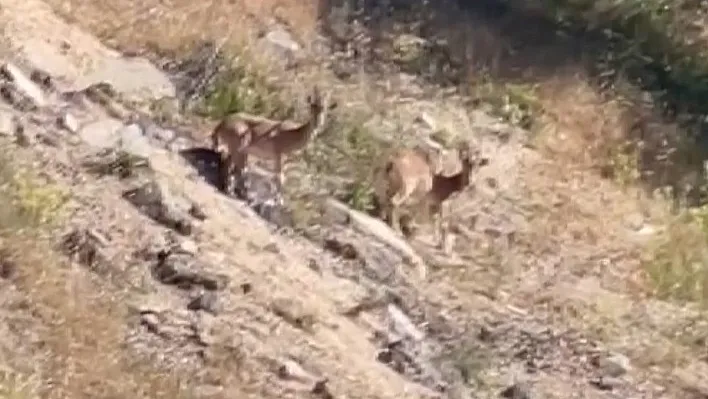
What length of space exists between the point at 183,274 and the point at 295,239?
141 centimetres

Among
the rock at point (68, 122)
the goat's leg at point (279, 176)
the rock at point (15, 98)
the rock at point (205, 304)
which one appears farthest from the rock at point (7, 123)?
the rock at point (205, 304)

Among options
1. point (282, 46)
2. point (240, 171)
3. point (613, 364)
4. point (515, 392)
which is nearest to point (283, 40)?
point (282, 46)

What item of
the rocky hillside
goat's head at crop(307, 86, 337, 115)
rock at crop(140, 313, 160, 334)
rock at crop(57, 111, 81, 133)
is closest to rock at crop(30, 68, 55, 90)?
the rocky hillside

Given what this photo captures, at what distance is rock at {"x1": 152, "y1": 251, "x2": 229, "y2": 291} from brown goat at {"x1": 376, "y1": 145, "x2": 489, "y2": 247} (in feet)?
7.33

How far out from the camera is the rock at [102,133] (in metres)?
→ 10.5

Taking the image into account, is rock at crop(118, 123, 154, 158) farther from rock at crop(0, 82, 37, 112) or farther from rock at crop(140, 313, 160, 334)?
rock at crop(140, 313, 160, 334)

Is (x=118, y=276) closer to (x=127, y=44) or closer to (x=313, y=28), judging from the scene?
(x=127, y=44)

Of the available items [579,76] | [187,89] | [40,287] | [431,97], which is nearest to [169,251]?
[40,287]

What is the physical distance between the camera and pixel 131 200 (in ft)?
31.6

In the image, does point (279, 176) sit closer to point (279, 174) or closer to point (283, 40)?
point (279, 174)

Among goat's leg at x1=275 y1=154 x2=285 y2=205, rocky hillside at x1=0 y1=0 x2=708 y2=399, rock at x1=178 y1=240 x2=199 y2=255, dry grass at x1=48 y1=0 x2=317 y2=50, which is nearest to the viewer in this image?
rocky hillside at x1=0 y1=0 x2=708 y2=399

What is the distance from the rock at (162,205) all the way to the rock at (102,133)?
0.77 meters

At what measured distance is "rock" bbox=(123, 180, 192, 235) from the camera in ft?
31.2

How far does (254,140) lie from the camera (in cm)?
1079
